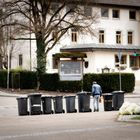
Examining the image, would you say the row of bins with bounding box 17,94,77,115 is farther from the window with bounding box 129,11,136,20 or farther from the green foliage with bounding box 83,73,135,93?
the window with bounding box 129,11,136,20

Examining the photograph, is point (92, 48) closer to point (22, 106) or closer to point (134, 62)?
point (134, 62)

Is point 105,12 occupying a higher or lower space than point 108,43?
higher

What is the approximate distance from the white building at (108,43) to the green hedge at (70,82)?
55.7ft

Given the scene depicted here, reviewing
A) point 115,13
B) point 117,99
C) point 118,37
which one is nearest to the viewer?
point 117,99

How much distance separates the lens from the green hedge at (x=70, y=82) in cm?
4206

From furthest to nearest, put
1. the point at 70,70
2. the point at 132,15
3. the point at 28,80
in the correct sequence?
the point at 132,15 < the point at 28,80 < the point at 70,70

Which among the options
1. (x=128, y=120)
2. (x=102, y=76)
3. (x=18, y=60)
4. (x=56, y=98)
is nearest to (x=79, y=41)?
(x=18, y=60)

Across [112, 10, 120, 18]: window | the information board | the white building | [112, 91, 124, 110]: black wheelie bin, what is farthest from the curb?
[112, 10, 120, 18]: window

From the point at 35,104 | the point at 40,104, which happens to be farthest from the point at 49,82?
the point at 35,104

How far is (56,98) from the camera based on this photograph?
2527cm

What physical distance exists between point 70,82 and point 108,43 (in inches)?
1115

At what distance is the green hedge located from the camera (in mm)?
42062

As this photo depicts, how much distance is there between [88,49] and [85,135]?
48.9 m

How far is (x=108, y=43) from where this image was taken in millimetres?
70438
